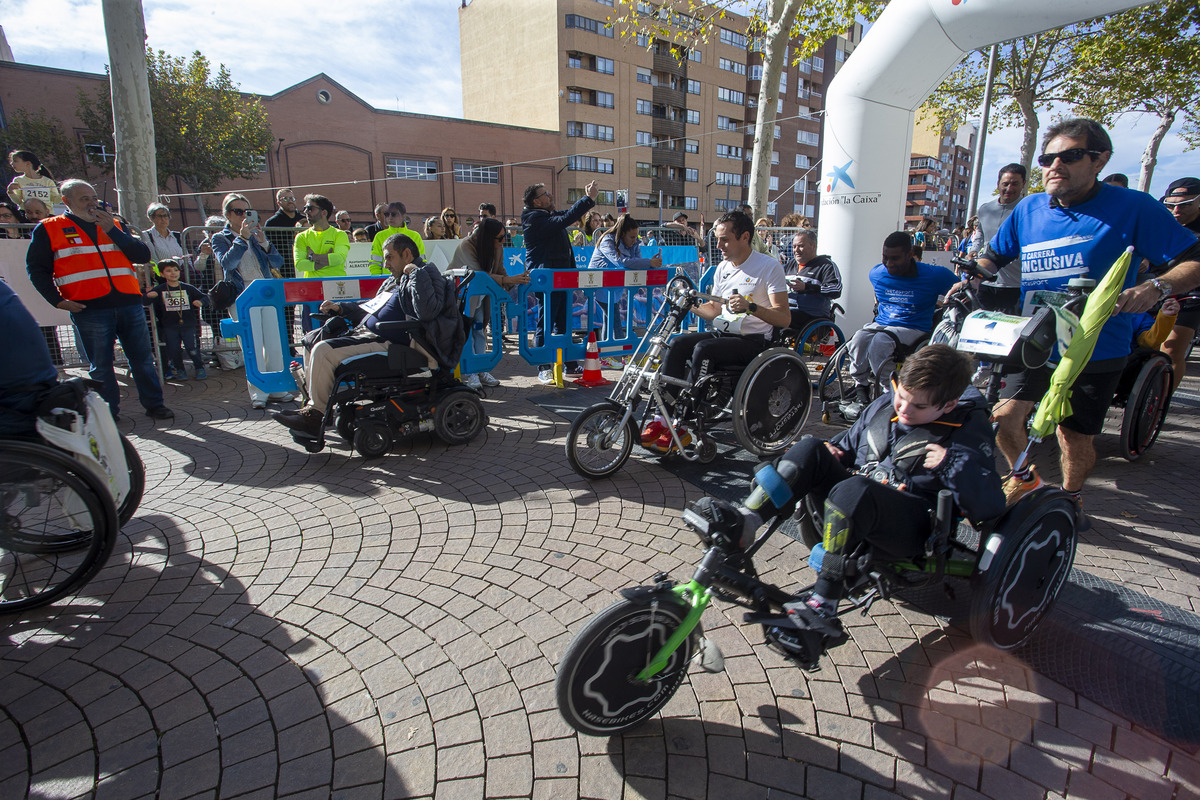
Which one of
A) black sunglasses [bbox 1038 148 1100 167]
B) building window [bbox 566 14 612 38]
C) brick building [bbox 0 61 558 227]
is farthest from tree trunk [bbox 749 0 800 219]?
building window [bbox 566 14 612 38]

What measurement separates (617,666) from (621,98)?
51423 mm

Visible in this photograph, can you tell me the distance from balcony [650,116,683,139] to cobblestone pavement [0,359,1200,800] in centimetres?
5240

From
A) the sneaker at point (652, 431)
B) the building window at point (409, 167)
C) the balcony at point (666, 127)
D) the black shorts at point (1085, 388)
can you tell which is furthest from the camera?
the balcony at point (666, 127)

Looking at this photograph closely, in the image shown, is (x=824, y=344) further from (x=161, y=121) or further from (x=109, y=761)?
(x=161, y=121)

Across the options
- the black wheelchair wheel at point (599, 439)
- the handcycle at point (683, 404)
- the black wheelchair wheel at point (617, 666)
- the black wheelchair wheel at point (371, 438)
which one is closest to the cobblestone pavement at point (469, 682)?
the black wheelchair wheel at point (617, 666)

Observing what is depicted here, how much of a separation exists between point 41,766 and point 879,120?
8970 mm

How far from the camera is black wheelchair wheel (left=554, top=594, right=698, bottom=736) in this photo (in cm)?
183

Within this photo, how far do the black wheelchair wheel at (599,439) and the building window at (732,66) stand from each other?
5866 centimetres

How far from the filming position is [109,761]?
1989mm

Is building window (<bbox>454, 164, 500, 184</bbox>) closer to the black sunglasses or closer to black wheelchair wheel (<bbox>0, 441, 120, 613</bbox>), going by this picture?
black wheelchair wheel (<bbox>0, 441, 120, 613</bbox>)

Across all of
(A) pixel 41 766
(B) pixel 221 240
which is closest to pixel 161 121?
(B) pixel 221 240

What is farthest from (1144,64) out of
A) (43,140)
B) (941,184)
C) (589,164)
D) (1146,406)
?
(941,184)

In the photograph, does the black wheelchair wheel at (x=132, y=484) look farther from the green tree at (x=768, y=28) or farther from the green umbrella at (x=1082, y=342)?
the green tree at (x=768, y=28)

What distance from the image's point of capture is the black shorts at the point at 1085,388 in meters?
3.17
